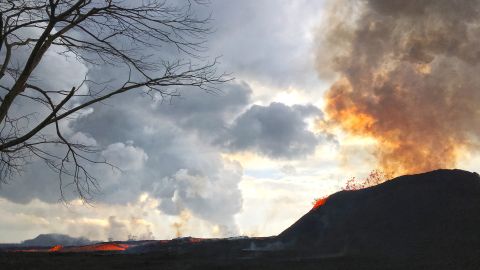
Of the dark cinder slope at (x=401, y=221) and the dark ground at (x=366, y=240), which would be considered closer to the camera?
the dark ground at (x=366, y=240)

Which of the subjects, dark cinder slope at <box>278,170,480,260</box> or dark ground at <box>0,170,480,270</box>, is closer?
dark ground at <box>0,170,480,270</box>

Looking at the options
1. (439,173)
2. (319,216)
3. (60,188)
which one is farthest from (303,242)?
(60,188)

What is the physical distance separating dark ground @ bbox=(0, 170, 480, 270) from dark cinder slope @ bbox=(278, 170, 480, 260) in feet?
0.19

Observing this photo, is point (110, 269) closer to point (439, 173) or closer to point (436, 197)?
point (436, 197)

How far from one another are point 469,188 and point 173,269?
85.5 feet

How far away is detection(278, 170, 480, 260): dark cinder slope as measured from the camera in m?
27.2

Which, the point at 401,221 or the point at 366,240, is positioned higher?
the point at 401,221

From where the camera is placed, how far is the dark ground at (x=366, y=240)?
2355cm

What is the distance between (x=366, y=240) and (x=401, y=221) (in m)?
3.68

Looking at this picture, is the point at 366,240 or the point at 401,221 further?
the point at 401,221

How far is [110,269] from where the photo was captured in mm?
24234

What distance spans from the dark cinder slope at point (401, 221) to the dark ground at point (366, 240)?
0.06 m

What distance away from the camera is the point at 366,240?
1179 inches

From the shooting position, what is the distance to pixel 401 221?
3156cm
